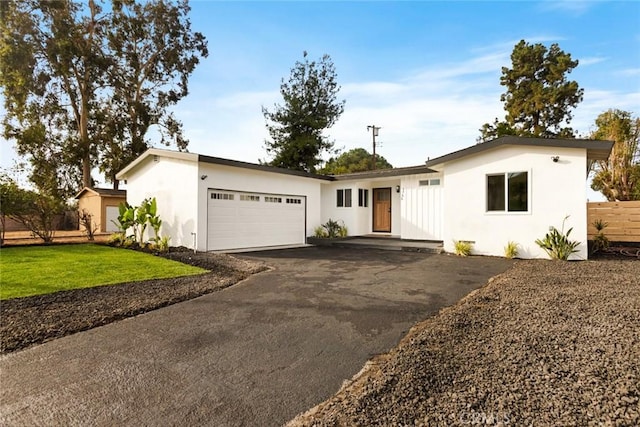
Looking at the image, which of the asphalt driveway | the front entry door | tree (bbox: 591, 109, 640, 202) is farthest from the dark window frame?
tree (bbox: 591, 109, 640, 202)

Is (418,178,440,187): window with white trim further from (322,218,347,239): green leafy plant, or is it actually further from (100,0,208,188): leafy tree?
(100,0,208,188): leafy tree

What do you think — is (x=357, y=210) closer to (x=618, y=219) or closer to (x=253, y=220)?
(x=253, y=220)

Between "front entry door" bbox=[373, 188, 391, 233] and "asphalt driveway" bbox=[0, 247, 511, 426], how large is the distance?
9203 mm

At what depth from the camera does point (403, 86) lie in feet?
41.8

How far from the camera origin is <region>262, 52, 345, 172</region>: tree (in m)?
24.0

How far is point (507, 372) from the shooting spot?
2.83 metres

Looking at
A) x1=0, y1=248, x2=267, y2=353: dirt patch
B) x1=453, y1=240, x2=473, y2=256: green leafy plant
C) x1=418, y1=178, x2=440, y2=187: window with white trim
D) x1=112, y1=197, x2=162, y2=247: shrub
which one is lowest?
x1=0, y1=248, x2=267, y2=353: dirt patch

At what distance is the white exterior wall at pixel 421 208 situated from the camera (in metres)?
12.8

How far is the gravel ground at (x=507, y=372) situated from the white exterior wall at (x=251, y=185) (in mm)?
8244

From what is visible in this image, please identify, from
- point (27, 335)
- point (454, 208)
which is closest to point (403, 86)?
point (454, 208)

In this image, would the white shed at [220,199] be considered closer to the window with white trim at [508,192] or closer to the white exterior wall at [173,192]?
the white exterior wall at [173,192]

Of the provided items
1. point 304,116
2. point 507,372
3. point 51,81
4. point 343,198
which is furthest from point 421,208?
point 51,81

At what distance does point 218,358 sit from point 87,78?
24.4m

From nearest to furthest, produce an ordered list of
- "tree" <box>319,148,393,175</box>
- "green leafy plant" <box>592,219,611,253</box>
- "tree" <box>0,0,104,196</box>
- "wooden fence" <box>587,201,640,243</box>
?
"wooden fence" <box>587,201,640,243</box>, "green leafy plant" <box>592,219,611,253</box>, "tree" <box>0,0,104,196</box>, "tree" <box>319,148,393,175</box>
